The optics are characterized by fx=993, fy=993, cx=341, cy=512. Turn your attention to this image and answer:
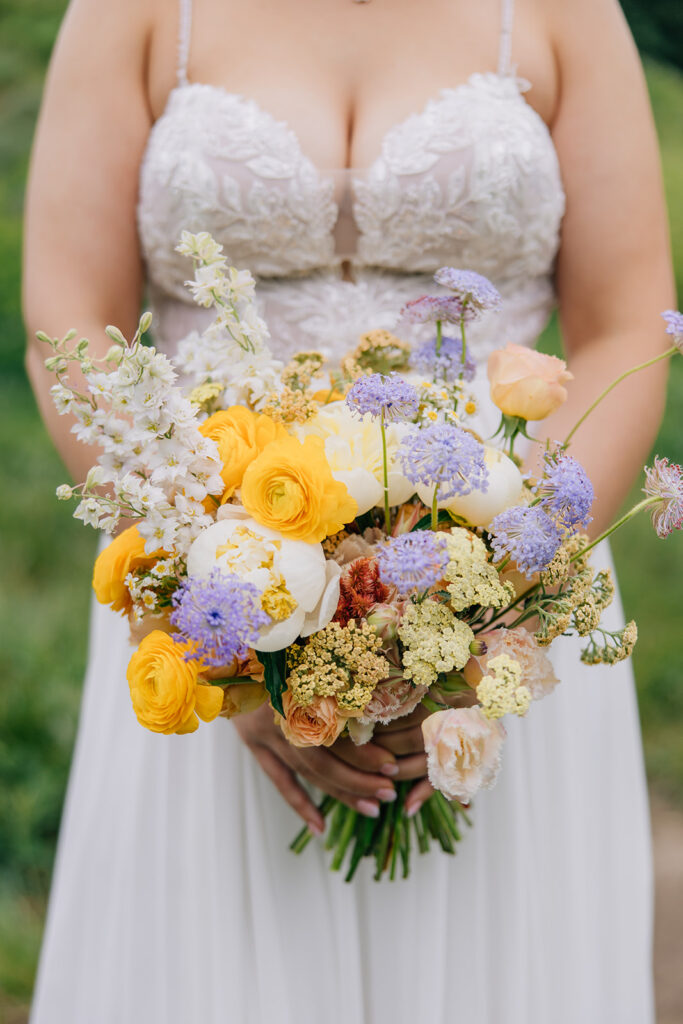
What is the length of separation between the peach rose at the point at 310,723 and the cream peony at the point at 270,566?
112 millimetres

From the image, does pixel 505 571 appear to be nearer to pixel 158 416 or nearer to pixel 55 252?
pixel 158 416

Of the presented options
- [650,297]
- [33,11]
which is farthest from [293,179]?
[33,11]

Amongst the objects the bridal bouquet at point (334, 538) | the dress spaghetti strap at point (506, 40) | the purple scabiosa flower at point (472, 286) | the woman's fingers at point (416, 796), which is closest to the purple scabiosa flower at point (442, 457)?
the bridal bouquet at point (334, 538)

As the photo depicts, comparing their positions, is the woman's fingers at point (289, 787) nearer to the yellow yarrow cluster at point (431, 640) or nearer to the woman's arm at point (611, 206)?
the yellow yarrow cluster at point (431, 640)

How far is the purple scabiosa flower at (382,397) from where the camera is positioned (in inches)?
35.4

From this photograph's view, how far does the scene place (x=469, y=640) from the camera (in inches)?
36.5

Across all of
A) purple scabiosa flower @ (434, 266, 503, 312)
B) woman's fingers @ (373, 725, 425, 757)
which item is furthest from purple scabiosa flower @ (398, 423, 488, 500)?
woman's fingers @ (373, 725, 425, 757)

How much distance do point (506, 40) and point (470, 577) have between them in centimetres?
112

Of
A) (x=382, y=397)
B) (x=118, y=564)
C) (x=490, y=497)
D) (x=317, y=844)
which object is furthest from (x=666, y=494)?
(x=317, y=844)

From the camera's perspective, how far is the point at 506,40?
1.62 metres

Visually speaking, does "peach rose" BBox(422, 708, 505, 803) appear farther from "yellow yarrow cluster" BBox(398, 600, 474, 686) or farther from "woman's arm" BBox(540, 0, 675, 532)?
"woman's arm" BBox(540, 0, 675, 532)

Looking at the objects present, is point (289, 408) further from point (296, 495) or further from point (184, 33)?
point (184, 33)

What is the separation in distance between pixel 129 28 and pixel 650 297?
0.92 metres

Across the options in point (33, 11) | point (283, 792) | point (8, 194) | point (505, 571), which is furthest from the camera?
point (33, 11)
